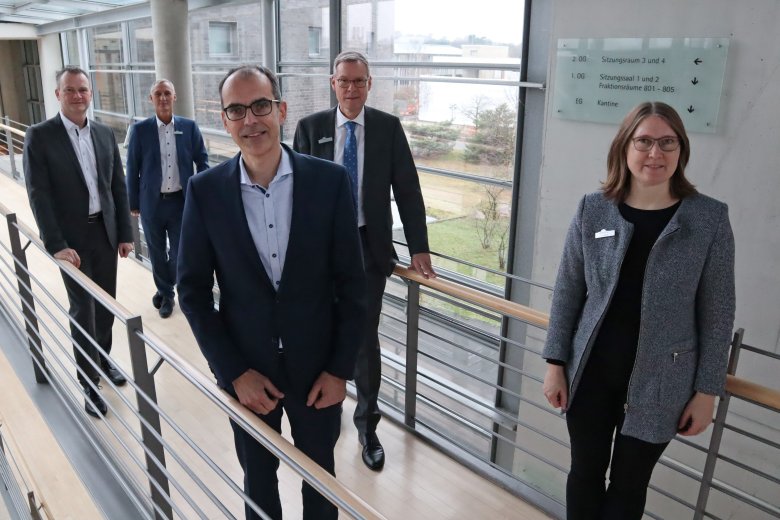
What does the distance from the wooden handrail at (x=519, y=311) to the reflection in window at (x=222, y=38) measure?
17.1 ft

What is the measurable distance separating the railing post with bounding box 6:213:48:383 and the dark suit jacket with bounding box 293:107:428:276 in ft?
4.54

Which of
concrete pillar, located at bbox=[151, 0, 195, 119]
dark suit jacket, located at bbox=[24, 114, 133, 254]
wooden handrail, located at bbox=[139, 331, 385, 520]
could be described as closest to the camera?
wooden handrail, located at bbox=[139, 331, 385, 520]

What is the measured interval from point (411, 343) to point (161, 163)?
1934 mm

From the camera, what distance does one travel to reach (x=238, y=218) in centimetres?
133

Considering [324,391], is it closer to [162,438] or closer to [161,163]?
[162,438]

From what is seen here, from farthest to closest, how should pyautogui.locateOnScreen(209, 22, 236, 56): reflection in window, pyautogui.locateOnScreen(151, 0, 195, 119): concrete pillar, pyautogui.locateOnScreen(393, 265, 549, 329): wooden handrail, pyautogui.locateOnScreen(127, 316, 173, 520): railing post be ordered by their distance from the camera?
pyautogui.locateOnScreen(209, 22, 236, 56): reflection in window → pyautogui.locateOnScreen(151, 0, 195, 119): concrete pillar → pyautogui.locateOnScreen(393, 265, 549, 329): wooden handrail → pyautogui.locateOnScreen(127, 316, 173, 520): railing post

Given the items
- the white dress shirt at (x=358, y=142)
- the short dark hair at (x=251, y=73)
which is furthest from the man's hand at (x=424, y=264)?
the short dark hair at (x=251, y=73)

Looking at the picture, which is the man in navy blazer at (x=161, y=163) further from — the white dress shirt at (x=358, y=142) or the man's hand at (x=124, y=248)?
the white dress shirt at (x=358, y=142)

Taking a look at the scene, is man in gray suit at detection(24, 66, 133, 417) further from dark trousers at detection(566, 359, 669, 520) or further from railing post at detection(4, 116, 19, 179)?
railing post at detection(4, 116, 19, 179)

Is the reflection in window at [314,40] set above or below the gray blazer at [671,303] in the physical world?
above

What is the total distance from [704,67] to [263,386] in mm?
2387

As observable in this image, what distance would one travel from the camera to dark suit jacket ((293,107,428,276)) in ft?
6.48

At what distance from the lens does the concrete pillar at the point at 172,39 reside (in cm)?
593

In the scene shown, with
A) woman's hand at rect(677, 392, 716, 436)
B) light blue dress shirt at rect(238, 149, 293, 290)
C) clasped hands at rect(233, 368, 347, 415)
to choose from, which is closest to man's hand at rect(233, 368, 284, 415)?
clasped hands at rect(233, 368, 347, 415)
